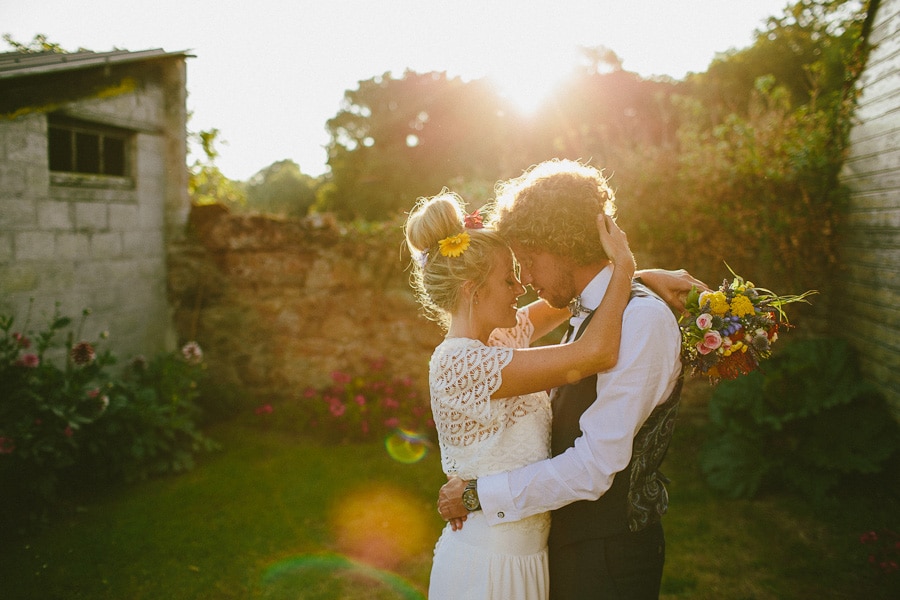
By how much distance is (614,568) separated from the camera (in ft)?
6.19

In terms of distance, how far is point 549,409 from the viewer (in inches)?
89.1

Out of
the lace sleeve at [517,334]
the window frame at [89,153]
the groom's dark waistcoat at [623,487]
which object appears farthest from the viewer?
the window frame at [89,153]

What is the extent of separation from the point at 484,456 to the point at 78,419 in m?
3.72

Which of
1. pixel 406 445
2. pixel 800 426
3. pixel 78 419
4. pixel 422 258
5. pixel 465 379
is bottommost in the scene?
pixel 406 445

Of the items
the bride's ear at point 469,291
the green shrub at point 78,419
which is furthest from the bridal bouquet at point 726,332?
the green shrub at point 78,419

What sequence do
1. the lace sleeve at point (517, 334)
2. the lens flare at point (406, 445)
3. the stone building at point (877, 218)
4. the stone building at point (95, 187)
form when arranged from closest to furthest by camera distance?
the lace sleeve at point (517, 334)
the stone building at point (877, 218)
the stone building at point (95, 187)
the lens flare at point (406, 445)

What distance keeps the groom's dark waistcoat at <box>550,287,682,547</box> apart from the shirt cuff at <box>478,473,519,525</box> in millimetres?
204

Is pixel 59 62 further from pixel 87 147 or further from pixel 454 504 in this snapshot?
pixel 454 504

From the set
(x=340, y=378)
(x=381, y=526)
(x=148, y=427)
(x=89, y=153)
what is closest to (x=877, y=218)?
(x=381, y=526)

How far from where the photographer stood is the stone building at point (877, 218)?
4410mm

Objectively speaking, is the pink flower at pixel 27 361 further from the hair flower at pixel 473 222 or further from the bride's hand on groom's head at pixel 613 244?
the bride's hand on groom's head at pixel 613 244

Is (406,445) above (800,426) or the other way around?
the other way around

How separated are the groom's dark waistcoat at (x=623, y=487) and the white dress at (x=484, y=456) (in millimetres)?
110

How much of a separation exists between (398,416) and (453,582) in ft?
13.6
